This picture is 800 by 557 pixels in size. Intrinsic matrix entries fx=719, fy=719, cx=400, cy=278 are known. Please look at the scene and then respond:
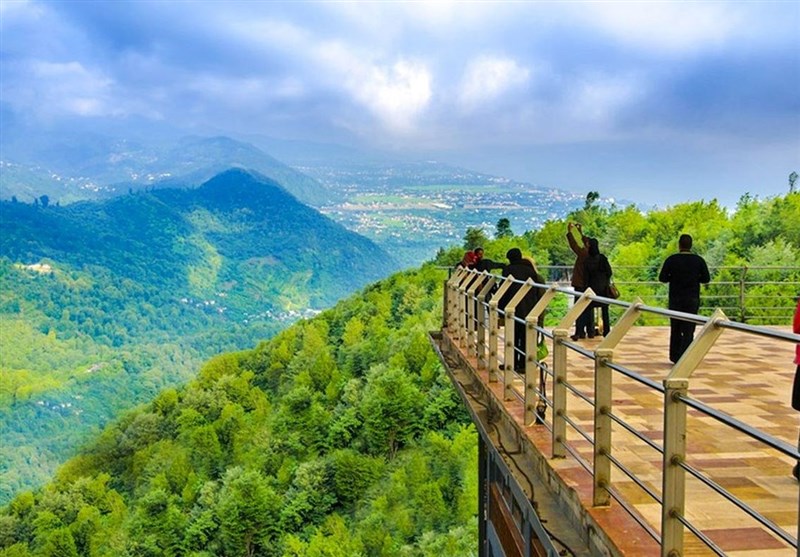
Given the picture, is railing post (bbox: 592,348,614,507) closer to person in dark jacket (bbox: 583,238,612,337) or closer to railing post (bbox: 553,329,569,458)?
railing post (bbox: 553,329,569,458)

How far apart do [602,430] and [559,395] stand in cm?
81

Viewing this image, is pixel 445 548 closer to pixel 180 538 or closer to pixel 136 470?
pixel 180 538

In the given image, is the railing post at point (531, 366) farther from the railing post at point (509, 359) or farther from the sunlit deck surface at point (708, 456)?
the railing post at point (509, 359)

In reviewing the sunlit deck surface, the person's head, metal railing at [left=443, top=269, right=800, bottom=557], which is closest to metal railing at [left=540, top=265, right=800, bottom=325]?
the person's head

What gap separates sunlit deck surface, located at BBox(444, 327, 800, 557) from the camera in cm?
358

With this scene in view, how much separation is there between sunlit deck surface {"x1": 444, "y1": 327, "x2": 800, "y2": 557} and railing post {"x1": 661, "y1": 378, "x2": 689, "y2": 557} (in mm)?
229

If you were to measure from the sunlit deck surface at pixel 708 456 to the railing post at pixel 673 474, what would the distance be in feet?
0.75

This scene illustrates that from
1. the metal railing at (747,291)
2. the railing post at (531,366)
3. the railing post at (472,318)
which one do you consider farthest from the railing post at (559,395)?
the metal railing at (747,291)

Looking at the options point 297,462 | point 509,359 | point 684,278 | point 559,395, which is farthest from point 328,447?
point 559,395

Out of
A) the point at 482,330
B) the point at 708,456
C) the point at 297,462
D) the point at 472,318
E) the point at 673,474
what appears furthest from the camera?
the point at 297,462

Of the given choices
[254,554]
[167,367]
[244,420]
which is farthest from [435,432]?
[167,367]

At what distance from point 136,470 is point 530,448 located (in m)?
86.3

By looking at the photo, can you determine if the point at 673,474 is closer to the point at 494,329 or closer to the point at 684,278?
the point at 494,329

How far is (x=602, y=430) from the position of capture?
3.97 meters
